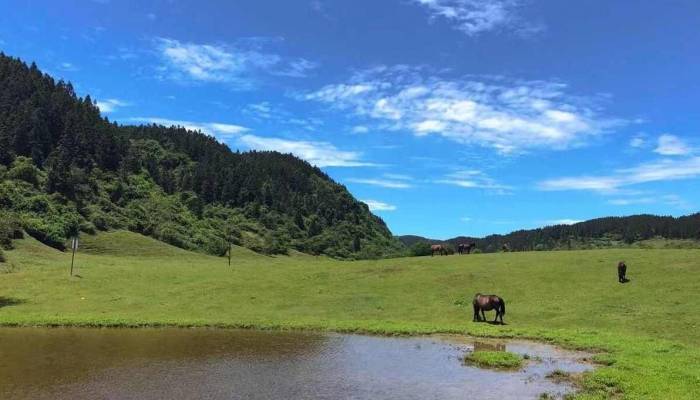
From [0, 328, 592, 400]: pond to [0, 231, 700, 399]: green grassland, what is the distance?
8.48 feet

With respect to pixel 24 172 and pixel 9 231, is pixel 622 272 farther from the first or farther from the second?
pixel 24 172

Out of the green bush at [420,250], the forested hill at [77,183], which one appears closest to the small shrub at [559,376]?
the green bush at [420,250]

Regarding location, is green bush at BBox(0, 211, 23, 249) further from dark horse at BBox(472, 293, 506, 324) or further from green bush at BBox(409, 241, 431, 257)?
dark horse at BBox(472, 293, 506, 324)

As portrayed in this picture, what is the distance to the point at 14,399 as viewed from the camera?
51.7ft

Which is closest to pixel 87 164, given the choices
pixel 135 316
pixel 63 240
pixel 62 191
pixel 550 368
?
pixel 62 191

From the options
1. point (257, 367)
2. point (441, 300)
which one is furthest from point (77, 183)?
point (257, 367)

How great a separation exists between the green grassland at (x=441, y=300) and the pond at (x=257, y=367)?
2.58 metres

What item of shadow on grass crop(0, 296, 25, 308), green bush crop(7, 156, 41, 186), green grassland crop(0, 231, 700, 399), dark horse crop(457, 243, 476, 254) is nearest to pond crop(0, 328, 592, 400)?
green grassland crop(0, 231, 700, 399)

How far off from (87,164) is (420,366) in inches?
6483

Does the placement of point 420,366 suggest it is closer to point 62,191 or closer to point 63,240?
point 63,240

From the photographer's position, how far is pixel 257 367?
2139 centimetres

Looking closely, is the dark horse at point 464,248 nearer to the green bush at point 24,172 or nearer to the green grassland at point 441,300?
the green grassland at point 441,300

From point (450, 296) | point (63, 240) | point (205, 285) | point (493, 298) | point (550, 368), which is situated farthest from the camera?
point (63, 240)

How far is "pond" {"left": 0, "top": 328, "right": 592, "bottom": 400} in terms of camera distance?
57.3ft
